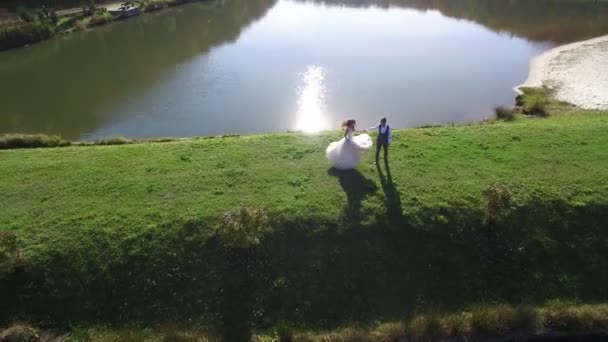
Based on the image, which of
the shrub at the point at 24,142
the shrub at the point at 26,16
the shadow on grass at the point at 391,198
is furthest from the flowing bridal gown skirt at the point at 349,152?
the shrub at the point at 26,16

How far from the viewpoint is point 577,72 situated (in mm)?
33812

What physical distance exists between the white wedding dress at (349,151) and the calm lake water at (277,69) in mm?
11189

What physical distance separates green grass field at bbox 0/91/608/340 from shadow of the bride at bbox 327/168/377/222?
65mm

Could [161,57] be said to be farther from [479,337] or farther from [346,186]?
[479,337]

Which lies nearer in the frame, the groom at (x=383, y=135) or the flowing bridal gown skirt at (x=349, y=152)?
the flowing bridal gown skirt at (x=349, y=152)

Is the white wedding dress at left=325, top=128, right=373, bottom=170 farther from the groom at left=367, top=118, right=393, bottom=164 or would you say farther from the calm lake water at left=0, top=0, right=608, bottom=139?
the calm lake water at left=0, top=0, right=608, bottom=139

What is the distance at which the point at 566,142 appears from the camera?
18.8 meters

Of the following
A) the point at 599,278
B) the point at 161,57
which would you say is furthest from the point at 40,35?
the point at 599,278

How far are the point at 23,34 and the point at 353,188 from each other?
44.1 m

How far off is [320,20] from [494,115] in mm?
35696

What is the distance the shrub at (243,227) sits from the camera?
45.1 ft

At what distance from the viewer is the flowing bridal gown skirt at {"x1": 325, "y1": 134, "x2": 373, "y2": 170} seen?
1617cm

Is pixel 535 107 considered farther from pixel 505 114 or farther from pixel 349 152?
pixel 349 152

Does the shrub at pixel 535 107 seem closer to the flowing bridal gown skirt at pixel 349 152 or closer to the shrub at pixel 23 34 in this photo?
the flowing bridal gown skirt at pixel 349 152
